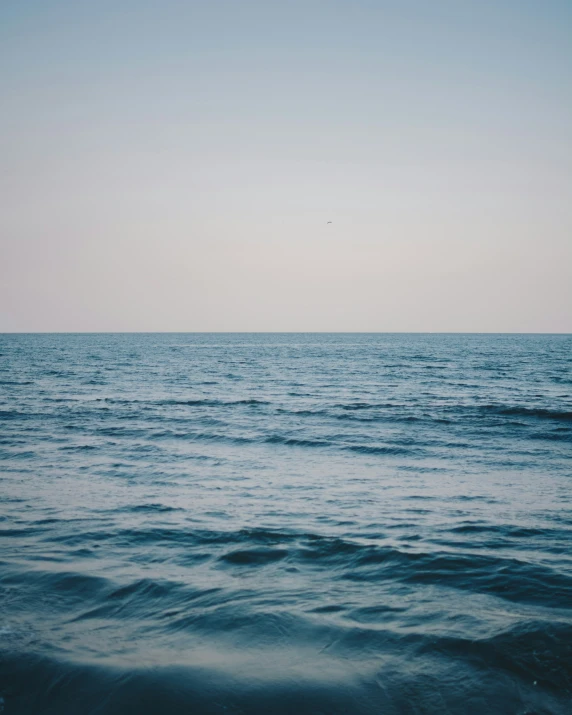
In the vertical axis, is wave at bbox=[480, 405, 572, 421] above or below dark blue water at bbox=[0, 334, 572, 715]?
above

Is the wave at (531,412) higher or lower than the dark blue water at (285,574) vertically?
higher

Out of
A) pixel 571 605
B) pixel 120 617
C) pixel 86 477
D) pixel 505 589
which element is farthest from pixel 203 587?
pixel 86 477

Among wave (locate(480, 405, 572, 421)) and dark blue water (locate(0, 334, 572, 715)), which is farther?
wave (locate(480, 405, 572, 421))

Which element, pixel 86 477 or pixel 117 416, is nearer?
pixel 86 477

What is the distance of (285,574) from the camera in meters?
8.18

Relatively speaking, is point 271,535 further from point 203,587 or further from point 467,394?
point 467,394

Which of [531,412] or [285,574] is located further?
[531,412]

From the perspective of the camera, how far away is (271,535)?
9883 millimetres

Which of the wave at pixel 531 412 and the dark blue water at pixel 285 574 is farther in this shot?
the wave at pixel 531 412

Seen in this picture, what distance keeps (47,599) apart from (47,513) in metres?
4.54

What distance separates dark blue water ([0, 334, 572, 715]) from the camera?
5.29 meters

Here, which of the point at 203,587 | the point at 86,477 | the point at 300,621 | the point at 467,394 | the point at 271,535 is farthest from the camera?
the point at 467,394

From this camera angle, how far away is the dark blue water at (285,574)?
A: 5285mm

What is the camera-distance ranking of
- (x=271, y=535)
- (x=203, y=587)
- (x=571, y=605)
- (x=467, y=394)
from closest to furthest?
(x=571, y=605)
(x=203, y=587)
(x=271, y=535)
(x=467, y=394)
